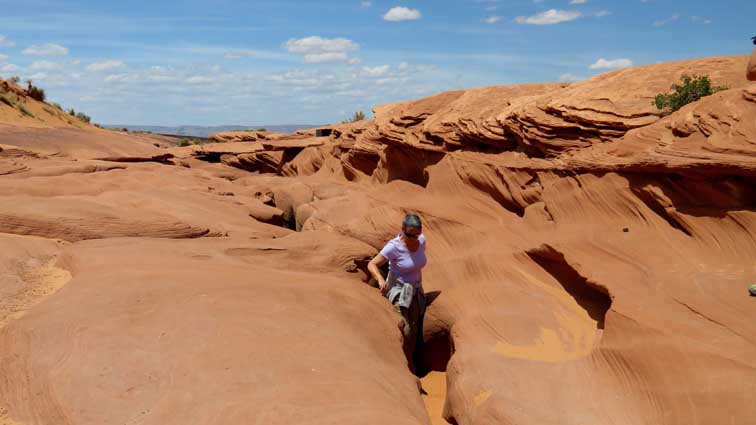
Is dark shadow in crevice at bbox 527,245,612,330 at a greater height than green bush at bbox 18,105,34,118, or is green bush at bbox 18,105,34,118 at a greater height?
green bush at bbox 18,105,34,118

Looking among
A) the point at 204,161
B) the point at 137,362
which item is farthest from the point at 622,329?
the point at 204,161

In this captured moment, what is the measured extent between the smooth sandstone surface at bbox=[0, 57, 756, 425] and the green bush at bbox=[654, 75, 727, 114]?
0.59 ft

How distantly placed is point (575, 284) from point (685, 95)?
101 inches

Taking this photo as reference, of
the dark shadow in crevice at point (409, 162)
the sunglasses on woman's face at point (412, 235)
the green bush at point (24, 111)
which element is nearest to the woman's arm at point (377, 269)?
the sunglasses on woman's face at point (412, 235)

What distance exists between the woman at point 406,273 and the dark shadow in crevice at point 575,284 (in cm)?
145

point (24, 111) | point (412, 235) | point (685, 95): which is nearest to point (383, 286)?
point (412, 235)

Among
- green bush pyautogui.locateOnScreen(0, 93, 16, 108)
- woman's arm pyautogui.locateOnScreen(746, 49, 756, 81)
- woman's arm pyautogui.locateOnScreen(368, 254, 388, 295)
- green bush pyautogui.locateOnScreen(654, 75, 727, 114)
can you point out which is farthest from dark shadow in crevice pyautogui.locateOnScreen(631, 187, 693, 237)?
green bush pyautogui.locateOnScreen(0, 93, 16, 108)

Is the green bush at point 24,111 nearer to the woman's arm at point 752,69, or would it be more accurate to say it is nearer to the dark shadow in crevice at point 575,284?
the dark shadow in crevice at point 575,284

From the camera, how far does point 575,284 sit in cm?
620

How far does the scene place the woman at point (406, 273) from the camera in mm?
5852

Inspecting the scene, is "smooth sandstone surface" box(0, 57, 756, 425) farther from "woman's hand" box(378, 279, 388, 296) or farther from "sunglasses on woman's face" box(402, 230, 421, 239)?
"sunglasses on woman's face" box(402, 230, 421, 239)

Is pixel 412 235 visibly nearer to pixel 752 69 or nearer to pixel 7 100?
pixel 752 69

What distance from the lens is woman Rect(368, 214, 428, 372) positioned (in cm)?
585

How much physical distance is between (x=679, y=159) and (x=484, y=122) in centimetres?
402
